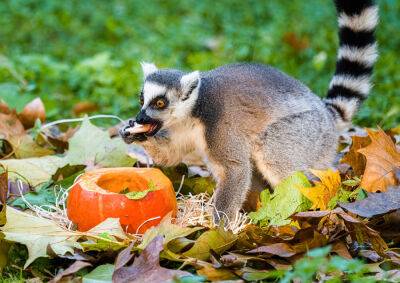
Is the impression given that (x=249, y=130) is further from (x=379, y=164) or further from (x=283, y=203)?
(x=379, y=164)

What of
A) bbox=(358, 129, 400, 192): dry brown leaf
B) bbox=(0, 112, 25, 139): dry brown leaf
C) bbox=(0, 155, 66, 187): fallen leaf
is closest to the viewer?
bbox=(358, 129, 400, 192): dry brown leaf

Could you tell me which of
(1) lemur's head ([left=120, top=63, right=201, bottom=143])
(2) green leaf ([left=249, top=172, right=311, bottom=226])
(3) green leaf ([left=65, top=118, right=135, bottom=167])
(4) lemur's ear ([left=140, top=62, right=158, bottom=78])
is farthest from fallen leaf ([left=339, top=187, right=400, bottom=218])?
(3) green leaf ([left=65, top=118, right=135, bottom=167])

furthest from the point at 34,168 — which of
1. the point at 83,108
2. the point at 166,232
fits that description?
the point at 83,108

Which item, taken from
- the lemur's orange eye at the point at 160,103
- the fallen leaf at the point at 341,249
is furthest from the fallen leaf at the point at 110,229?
the fallen leaf at the point at 341,249

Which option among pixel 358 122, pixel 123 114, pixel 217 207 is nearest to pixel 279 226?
pixel 217 207

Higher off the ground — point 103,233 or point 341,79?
point 341,79

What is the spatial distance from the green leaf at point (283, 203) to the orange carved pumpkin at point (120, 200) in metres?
0.54

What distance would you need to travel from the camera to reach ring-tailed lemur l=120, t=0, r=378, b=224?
4773mm

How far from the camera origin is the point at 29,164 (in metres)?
4.98

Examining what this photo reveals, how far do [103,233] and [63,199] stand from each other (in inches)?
27.3

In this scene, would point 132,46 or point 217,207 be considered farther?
point 132,46

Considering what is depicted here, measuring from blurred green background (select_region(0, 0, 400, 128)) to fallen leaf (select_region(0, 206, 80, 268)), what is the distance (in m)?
3.07

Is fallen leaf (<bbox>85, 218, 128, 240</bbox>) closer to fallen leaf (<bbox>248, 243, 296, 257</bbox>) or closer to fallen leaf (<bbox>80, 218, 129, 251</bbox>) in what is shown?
fallen leaf (<bbox>80, 218, 129, 251</bbox>)

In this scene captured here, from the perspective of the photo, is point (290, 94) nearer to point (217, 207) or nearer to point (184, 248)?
point (217, 207)
